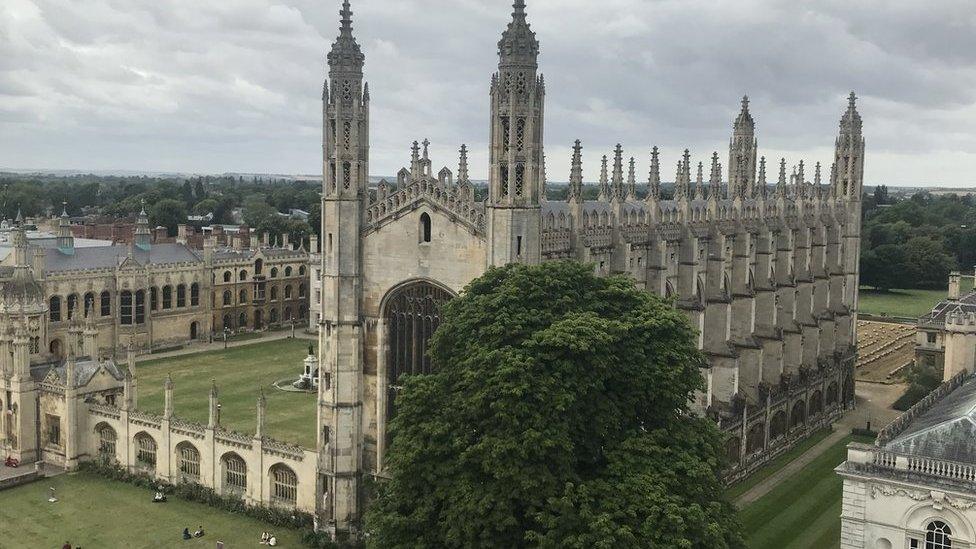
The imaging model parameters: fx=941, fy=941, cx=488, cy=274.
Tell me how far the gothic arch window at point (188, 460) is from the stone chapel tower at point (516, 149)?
16534 mm

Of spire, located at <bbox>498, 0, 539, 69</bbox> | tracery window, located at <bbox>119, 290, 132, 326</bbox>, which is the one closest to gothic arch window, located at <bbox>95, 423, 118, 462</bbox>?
spire, located at <bbox>498, 0, 539, 69</bbox>

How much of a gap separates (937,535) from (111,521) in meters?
28.5

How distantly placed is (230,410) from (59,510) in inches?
720

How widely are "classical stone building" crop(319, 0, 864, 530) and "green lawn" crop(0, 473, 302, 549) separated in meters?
4.17

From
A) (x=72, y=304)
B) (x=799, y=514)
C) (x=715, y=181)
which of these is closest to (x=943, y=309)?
(x=715, y=181)

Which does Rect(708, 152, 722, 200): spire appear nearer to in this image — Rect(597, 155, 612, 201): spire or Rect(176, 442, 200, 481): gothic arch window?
Rect(597, 155, 612, 201): spire

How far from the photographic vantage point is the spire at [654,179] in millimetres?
41188

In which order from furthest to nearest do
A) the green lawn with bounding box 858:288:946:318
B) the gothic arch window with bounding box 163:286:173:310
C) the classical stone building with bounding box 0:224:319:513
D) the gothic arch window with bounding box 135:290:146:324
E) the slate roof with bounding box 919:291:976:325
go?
the green lawn with bounding box 858:288:946:318 < the gothic arch window with bounding box 163:286:173:310 < the gothic arch window with bounding box 135:290:146:324 < the slate roof with bounding box 919:291:976:325 < the classical stone building with bounding box 0:224:319:513

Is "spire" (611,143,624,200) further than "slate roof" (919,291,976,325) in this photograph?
No

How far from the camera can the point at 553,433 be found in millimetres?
23031

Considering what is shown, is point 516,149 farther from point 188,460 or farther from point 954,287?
point 954,287

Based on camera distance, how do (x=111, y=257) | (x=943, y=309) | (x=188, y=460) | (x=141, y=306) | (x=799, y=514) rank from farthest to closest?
(x=141, y=306) → (x=111, y=257) → (x=943, y=309) → (x=188, y=460) → (x=799, y=514)

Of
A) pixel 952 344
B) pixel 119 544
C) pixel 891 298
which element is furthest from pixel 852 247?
pixel 891 298

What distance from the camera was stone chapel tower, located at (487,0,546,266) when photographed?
29.8m
